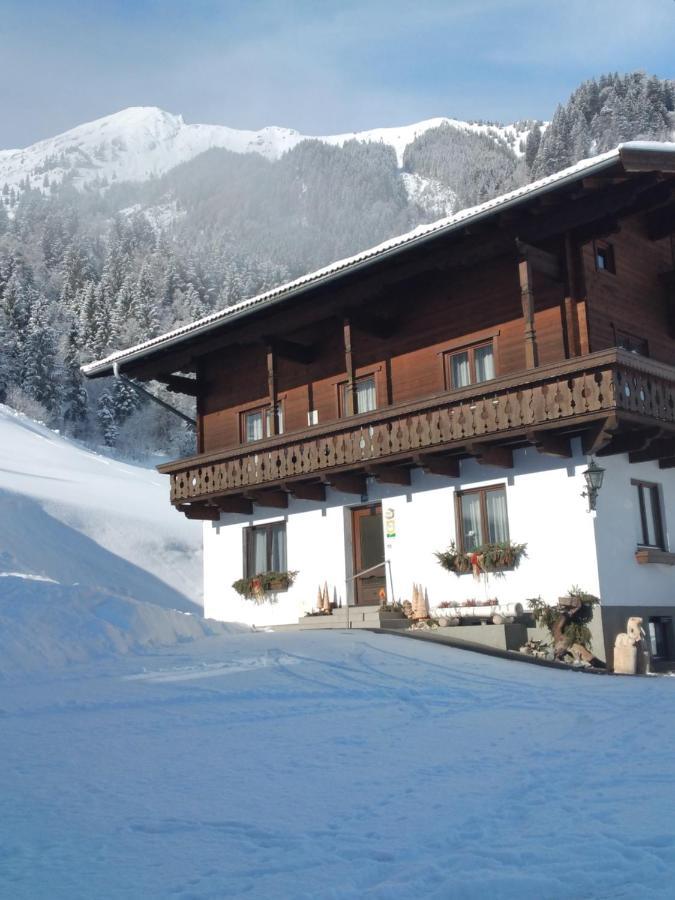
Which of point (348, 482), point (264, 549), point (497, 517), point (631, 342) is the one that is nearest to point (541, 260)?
point (631, 342)

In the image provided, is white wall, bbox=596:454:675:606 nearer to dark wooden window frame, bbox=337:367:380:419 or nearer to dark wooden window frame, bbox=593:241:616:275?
dark wooden window frame, bbox=593:241:616:275

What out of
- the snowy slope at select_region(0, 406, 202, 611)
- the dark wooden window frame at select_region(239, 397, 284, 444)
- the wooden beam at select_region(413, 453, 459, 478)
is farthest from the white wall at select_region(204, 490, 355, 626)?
the snowy slope at select_region(0, 406, 202, 611)

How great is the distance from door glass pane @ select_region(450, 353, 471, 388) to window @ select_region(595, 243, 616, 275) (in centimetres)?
302

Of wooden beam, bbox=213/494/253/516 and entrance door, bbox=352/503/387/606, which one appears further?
wooden beam, bbox=213/494/253/516

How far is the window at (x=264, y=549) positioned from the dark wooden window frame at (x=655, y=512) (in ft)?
25.2

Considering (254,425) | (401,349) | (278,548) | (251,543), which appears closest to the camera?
(401,349)

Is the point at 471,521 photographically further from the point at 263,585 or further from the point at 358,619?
the point at 263,585

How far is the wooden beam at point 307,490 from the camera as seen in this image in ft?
66.8

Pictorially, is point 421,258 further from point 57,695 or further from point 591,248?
point 57,695

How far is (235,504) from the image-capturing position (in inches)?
867

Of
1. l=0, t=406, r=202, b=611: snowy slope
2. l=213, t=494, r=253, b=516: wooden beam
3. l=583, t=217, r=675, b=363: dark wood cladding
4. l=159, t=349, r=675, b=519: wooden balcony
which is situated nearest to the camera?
l=159, t=349, r=675, b=519: wooden balcony

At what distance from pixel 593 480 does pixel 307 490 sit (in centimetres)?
654

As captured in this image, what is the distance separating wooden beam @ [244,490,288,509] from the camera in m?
21.2

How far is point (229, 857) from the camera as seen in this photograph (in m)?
5.09
